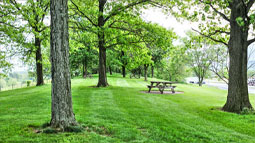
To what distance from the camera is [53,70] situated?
5199 mm

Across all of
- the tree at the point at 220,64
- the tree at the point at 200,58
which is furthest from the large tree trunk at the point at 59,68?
the tree at the point at 200,58

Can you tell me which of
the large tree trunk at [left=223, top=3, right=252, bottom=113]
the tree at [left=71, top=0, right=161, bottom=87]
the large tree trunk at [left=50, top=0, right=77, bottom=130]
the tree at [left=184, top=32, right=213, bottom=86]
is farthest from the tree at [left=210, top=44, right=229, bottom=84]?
the tree at [left=184, top=32, right=213, bottom=86]

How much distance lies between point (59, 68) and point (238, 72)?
7.97m

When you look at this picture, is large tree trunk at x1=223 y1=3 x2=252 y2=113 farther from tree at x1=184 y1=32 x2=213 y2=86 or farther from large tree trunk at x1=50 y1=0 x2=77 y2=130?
tree at x1=184 y1=32 x2=213 y2=86

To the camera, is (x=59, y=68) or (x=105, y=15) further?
(x=105, y=15)

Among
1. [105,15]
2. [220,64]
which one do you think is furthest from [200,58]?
[105,15]

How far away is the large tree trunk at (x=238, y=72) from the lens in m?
8.74

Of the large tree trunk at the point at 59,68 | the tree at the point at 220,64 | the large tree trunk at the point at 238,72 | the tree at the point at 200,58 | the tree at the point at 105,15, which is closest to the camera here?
the large tree trunk at the point at 59,68

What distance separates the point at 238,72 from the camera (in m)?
8.79

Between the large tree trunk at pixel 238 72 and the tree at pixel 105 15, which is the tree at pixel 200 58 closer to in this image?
the tree at pixel 105 15

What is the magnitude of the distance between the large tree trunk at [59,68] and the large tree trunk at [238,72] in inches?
298

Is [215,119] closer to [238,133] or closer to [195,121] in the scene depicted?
[195,121]

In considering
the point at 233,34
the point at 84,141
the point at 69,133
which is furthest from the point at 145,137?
the point at 233,34

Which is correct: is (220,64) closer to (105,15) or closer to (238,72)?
(238,72)
